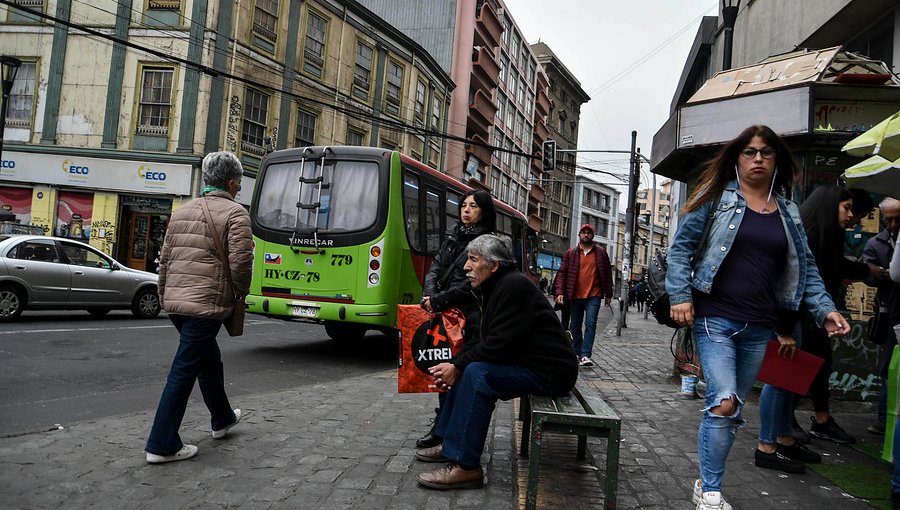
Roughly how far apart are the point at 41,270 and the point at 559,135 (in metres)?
64.5

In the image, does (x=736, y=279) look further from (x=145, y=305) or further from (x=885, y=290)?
(x=145, y=305)

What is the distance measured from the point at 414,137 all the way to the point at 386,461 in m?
29.4

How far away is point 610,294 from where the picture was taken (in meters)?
9.15

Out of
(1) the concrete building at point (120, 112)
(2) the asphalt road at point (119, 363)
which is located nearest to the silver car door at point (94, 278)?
(2) the asphalt road at point (119, 363)

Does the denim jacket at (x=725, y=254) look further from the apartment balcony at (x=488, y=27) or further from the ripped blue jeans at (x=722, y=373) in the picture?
the apartment balcony at (x=488, y=27)

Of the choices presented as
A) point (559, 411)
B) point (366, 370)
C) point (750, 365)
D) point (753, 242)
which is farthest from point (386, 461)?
point (366, 370)

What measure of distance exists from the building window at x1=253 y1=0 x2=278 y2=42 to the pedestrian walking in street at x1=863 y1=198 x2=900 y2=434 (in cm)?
2068

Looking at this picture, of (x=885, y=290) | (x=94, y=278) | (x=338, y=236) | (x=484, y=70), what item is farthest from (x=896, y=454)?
(x=484, y=70)

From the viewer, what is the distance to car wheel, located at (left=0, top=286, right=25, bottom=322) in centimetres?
1074

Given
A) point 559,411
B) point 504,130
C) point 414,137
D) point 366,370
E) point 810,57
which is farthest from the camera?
point 504,130

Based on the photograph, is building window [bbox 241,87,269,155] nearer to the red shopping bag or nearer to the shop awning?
the shop awning

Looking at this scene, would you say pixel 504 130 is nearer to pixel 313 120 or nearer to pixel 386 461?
pixel 313 120

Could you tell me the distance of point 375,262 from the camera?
8.84m

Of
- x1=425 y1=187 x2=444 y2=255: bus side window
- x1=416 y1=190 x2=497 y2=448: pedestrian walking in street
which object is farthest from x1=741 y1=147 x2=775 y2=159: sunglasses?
x1=425 y1=187 x2=444 y2=255: bus side window
